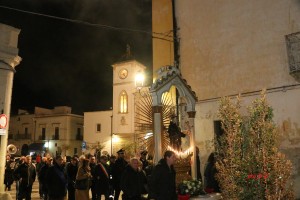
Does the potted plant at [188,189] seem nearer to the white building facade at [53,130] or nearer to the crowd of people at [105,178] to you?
the crowd of people at [105,178]

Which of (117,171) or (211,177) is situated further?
(117,171)

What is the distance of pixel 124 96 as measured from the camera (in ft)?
114

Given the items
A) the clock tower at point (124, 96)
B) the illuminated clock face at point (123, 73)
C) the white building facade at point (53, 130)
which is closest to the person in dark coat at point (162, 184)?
the clock tower at point (124, 96)

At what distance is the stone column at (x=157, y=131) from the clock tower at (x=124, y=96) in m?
24.7

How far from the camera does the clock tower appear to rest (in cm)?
3391

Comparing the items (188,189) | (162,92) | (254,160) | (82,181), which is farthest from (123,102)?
(254,160)

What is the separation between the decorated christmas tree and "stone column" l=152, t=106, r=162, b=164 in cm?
242

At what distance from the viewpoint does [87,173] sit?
8.19m

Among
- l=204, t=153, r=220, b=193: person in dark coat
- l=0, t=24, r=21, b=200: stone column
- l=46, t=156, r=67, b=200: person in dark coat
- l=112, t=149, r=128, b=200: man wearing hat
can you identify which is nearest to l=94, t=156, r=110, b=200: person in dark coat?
l=112, t=149, r=128, b=200: man wearing hat

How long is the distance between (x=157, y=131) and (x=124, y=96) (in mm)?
26629

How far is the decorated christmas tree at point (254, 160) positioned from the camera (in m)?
5.29

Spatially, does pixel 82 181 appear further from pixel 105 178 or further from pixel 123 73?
pixel 123 73

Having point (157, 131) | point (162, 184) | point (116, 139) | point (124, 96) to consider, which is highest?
point (124, 96)

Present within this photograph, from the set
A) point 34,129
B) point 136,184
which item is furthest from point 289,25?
point 34,129
